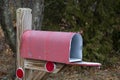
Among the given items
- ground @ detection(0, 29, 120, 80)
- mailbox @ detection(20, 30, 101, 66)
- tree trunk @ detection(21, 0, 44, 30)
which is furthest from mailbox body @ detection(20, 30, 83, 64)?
ground @ detection(0, 29, 120, 80)

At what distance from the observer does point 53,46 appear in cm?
305

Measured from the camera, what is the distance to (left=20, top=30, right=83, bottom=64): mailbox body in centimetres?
297

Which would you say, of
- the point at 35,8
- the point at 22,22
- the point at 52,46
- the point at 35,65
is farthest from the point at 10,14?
the point at 52,46

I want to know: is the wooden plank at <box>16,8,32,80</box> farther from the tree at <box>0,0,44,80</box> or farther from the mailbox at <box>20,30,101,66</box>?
Result: the tree at <box>0,0,44,80</box>

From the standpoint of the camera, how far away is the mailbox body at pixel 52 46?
2973 mm

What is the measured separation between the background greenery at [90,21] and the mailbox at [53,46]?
404cm

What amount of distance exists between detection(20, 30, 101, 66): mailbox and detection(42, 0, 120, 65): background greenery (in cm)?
404

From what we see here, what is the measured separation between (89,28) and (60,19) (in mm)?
826

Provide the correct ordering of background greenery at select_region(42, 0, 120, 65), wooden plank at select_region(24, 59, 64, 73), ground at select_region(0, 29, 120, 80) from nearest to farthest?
wooden plank at select_region(24, 59, 64, 73), ground at select_region(0, 29, 120, 80), background greenery at select_region(42, 0, 120, 65)

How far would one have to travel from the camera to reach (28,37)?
322 centimetres

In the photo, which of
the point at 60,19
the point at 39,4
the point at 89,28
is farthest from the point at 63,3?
the point at 39,4

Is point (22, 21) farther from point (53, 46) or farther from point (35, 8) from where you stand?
point (35, 8)

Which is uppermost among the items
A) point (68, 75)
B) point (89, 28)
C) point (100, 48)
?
point (89, 28)

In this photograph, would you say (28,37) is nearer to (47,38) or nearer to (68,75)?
(47,38)
